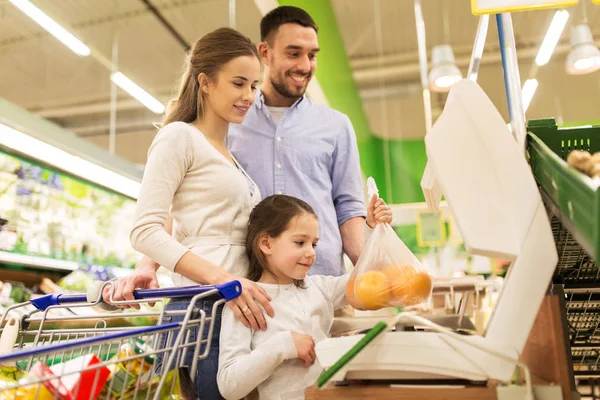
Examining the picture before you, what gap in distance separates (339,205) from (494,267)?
7370 millimetres

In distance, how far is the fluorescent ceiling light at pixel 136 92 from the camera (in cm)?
623

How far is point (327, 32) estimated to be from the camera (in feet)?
22.5

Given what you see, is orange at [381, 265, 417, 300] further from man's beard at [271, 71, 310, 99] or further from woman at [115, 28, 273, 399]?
man's beard at [271, 71, 310, 99]

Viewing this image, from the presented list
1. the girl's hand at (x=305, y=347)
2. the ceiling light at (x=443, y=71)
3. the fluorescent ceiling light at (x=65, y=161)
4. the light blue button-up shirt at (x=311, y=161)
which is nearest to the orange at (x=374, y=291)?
the girl's hand at (x=305, y=347)

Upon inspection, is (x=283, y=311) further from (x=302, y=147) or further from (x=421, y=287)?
(x=302, y=147)

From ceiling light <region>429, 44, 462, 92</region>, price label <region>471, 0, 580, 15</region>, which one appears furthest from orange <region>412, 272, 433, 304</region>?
ceiling light <region>429, 44, 462, 92</region>

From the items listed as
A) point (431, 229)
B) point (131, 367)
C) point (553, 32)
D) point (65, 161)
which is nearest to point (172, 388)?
point (131, 367)

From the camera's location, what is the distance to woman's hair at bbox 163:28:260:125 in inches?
72.2

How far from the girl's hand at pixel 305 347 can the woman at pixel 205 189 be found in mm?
134

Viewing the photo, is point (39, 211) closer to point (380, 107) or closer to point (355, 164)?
point (355, 164)

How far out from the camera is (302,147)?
216 centimetres

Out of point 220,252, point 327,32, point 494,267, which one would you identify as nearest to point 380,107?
point 494,267

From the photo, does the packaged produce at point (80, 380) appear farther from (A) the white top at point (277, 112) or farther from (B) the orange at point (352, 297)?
(A) the white top at point (277, 112)

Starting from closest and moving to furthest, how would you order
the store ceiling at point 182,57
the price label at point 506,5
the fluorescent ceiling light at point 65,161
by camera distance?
the price label at point 506,5 → the fluorescent ceiling light at point 65,161 → the store ceiling at point 182,57
